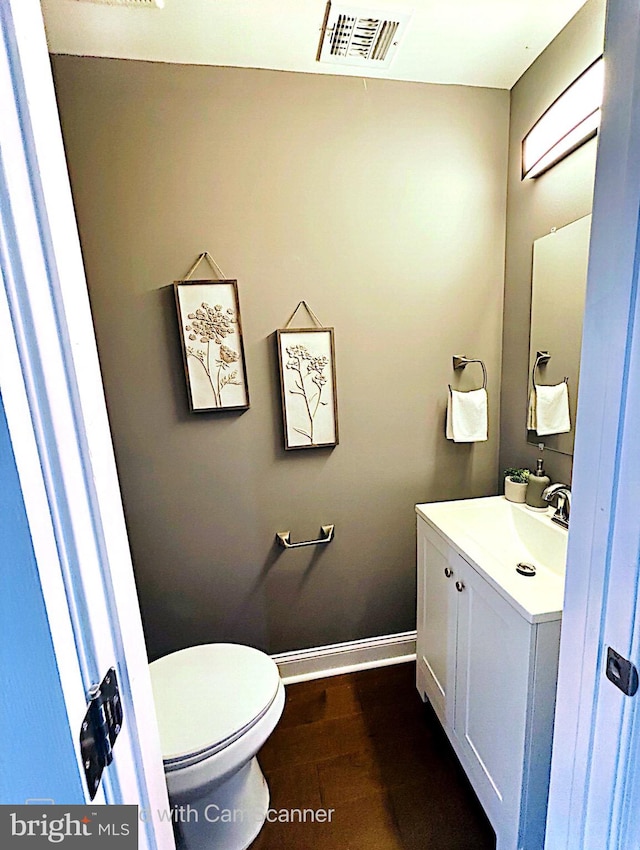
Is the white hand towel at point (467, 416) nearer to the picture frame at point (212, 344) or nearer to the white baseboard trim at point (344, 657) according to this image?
the picture frame at point (212, 344)

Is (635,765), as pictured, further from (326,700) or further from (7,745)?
(326,700)

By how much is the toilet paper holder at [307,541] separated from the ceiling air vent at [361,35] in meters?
1.74

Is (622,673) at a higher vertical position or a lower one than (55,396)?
lower

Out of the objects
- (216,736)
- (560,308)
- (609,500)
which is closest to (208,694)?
(216,736)

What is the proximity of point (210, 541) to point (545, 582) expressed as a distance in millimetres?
1213

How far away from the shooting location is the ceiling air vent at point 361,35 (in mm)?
1220

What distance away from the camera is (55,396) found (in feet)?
1.36

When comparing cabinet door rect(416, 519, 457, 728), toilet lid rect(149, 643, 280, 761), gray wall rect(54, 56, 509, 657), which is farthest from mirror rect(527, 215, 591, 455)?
toilet lid rect(149, 643, 280, 761)

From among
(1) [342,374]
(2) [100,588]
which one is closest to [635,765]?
(2) [100,588]

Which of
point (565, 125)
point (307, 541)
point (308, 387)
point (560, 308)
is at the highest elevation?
point (565, 125)

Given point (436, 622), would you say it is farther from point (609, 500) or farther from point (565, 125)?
point (565, 125)

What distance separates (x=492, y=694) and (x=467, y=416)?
99 centimetres

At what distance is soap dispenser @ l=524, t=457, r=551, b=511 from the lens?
1.47m

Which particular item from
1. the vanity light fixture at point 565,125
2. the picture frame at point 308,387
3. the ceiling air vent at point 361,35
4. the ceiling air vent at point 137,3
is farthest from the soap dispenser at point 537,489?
the ceiling air vent at point 137,3
